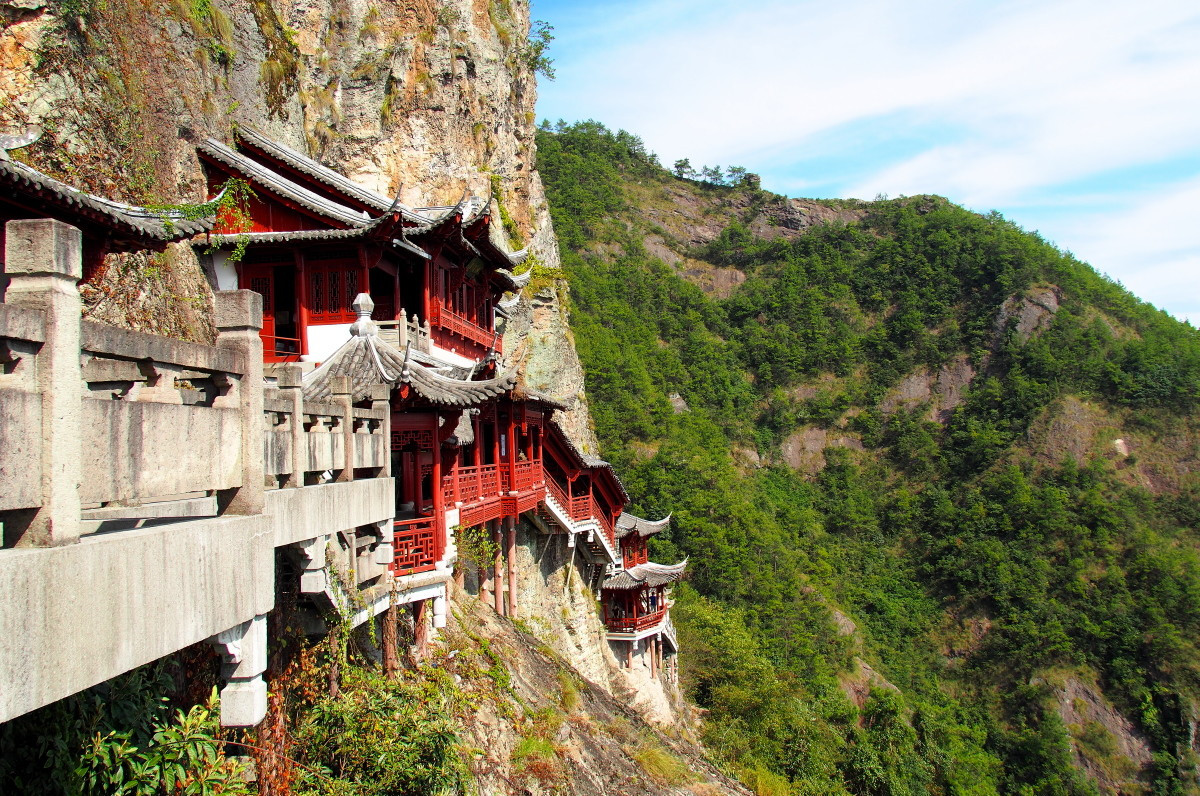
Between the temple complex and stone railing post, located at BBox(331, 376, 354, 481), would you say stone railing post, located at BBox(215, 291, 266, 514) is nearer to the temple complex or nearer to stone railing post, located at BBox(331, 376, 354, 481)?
the temple complex

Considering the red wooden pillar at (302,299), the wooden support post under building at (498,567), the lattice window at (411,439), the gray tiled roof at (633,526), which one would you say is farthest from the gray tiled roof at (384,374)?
the gray tiled roof at (633,526)

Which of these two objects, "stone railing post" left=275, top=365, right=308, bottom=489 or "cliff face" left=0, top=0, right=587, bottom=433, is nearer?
"stone railing post" left=275, top=365, right=308, bottom=489

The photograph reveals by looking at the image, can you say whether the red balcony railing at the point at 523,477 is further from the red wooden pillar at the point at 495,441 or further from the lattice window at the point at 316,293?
the lattice window at the point at 316,293

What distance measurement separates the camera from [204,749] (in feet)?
18.7

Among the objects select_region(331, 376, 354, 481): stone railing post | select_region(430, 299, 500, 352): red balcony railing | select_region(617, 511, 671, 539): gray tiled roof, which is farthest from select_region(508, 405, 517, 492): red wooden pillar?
select_region(617, 511, 671, 539): gray tiled roof

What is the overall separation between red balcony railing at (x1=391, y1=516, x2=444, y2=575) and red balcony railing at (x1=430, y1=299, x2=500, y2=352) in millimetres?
5776

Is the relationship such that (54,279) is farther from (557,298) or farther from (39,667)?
(557,298)

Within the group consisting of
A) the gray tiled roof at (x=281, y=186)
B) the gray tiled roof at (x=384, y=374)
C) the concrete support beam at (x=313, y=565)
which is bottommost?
the concrete support beam at (x=313, y=565)

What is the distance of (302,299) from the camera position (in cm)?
1495

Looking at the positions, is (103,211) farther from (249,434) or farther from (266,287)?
(266,287)

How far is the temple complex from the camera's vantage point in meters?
3.63

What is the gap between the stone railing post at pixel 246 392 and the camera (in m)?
5.29

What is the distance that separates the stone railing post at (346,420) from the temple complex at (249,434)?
23 mm

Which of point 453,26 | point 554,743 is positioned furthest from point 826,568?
point 554,743
